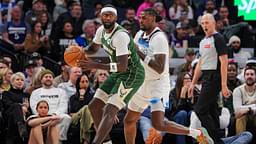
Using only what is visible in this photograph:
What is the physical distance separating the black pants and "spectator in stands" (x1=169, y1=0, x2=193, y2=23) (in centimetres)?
672

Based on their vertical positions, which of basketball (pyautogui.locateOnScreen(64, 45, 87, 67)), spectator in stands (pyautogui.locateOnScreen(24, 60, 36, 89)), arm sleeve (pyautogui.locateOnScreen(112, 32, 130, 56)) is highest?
arm sleeve (pyautogui.locateOnScreen(112, 32, 130, 56))

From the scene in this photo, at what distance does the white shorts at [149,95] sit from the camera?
11.0 meters

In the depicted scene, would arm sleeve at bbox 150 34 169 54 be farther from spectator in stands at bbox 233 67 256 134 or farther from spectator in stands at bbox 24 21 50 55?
spectator in stands at bbox 24 21 50 55

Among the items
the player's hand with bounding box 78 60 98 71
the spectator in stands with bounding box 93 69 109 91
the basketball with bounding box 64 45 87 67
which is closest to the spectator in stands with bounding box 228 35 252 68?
the spectator in stands with bounding box 93 69 109 91

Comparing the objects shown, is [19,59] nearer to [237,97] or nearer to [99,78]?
[99,78]

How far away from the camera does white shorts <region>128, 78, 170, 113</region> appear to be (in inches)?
432

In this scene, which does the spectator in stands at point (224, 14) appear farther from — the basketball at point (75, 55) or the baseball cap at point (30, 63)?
the basketball at point (75, 55)

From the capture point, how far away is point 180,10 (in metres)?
18.6

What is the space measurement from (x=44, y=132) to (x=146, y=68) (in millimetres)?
2484

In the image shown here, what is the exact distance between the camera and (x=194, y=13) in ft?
62.1

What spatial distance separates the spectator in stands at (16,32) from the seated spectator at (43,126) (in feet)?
12.0

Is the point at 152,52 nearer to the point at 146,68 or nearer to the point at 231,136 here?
the point at 146,68

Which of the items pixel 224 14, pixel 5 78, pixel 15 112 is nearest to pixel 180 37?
pixel 224 14

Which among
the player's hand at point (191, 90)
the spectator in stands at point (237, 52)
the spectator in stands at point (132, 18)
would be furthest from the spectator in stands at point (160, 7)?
the player's hand at point (191, 90)
